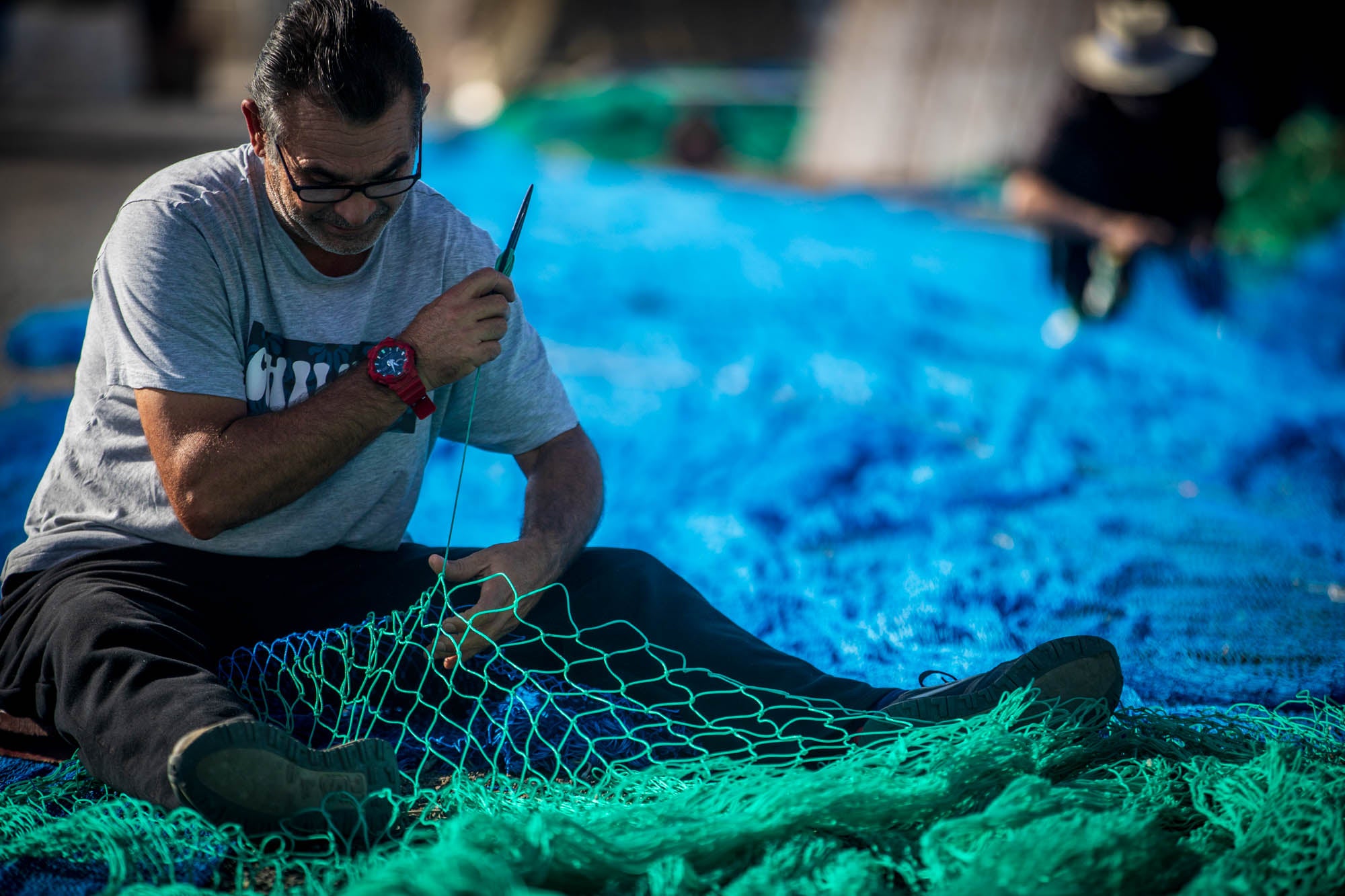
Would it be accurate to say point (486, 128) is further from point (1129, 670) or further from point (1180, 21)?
point (1129, 670)

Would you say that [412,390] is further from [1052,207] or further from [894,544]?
[1052,207]

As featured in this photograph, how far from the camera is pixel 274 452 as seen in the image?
62.4 inches

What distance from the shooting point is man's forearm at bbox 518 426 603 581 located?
181 cm

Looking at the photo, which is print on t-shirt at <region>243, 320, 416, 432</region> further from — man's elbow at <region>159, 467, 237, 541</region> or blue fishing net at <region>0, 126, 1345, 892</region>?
blue fishing net at <region>0, 126, 1345, 892</region>

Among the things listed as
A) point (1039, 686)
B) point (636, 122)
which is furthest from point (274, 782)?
point (636, 122)

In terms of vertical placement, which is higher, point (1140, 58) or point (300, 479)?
point (1140, 58)

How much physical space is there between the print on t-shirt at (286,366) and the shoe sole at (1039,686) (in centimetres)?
89

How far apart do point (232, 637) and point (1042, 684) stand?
3.95 feet

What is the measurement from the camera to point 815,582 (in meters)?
2.44

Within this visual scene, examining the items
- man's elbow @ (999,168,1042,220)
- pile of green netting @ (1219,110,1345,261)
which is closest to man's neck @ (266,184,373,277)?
man's elbow @ (999,168,1042,220)


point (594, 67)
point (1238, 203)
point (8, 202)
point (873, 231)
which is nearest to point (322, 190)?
point (873, 231)

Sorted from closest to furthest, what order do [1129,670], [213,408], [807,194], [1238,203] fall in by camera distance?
[213,408], [1129,670], [1238,203], [807,194]

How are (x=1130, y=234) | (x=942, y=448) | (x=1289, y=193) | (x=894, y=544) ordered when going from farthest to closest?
1. (x=1289, y=193)
2. (x=1130, y=234)
3. (x=942, y=448)
4. (x=894, y=544)

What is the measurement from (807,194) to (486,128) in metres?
2.35
